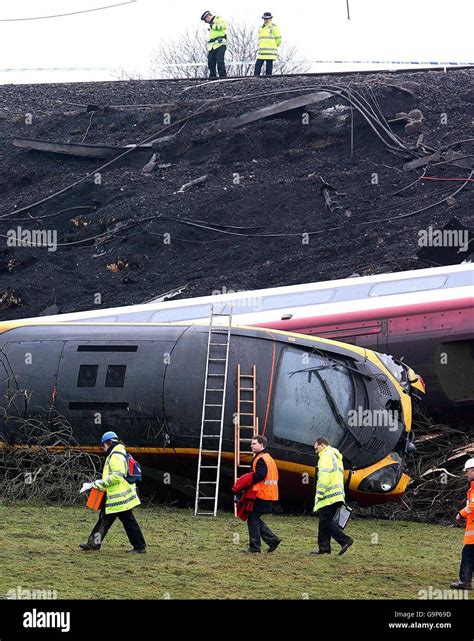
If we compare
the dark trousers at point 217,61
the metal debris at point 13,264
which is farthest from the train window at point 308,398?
the dark trousers at point 217,61

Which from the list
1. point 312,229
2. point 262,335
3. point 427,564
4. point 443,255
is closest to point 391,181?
point 312,229

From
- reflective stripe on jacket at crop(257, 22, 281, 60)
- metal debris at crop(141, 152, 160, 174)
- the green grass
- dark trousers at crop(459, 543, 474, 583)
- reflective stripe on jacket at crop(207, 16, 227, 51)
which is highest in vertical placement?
reflective stripe on jacket at crop(207, 16, 227, 51)

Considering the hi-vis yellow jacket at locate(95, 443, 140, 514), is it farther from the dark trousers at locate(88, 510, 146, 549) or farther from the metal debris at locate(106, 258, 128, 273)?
the metal debris at locate(106, 258, 128, 273)

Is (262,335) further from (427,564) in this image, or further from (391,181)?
(391,181)

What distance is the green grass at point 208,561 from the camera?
1014 centimetres

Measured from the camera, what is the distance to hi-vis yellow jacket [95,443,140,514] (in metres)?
11.6

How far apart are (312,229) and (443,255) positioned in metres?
4.38

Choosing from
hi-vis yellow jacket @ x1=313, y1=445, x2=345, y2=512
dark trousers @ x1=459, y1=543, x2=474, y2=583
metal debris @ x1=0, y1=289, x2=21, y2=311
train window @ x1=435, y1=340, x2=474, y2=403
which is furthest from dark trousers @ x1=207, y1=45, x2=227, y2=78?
dark trousers @ x1=459, y1=543, x2=474, y2=583

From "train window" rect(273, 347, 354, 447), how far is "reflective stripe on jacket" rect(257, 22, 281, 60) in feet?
62.5

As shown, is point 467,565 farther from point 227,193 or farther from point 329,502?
point 227,193

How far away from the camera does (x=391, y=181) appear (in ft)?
99.5

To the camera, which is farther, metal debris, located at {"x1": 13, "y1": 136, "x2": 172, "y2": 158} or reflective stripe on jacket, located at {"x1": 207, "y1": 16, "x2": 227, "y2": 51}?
metal debris, located at {"x1": 13, "y1": 136, "x2": 172, "y2": 158}

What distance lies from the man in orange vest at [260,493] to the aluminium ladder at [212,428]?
2819mm

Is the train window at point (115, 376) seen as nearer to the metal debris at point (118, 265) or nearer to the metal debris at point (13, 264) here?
the metal debris at point (118, 265)
